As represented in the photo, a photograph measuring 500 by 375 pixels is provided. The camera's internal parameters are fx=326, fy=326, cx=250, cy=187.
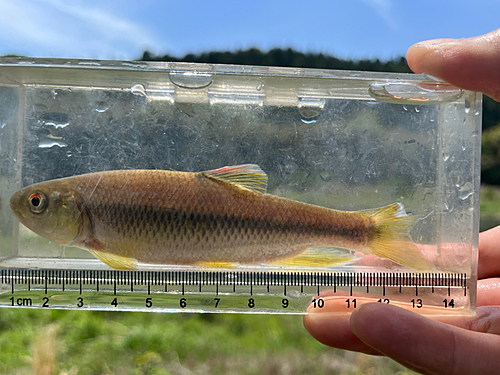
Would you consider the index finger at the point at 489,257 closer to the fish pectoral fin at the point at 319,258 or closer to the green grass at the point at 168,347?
the fish pectoral fin at the point at 319,258

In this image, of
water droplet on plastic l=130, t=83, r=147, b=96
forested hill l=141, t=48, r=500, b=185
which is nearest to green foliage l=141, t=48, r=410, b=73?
forested hill l=141, t=48, r=500, b=185

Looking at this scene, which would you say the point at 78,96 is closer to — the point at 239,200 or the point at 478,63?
the point at 239,200

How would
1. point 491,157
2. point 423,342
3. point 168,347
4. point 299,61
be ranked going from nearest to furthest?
point 423,342 < point 168,347 < point 299,61 < point 491,157

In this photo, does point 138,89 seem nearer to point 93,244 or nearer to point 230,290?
point 93,244

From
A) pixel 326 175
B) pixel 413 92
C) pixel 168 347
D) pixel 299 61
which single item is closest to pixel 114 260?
pixel 326 175

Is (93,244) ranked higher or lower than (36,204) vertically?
lower

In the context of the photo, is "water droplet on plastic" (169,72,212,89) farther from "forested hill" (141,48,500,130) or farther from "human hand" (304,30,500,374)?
"forested hill" (141,48,500,130)

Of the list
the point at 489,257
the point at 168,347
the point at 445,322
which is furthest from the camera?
the point at 168,347

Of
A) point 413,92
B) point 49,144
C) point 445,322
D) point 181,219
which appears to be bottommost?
point 445,322
